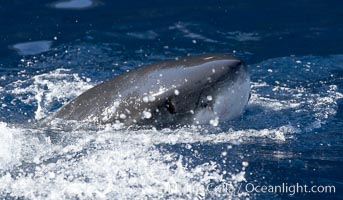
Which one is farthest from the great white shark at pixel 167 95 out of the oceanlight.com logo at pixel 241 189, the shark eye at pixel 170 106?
the oceanlight.com logo at pixel 241 189

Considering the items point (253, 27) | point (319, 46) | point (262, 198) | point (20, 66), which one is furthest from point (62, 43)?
point (262, 198)

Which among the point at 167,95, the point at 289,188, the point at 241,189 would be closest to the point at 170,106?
the point at 167,95

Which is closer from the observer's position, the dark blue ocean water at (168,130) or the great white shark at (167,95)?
the dark blue ocean water at (168,130)

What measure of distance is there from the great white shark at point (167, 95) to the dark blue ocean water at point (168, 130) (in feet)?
0.30

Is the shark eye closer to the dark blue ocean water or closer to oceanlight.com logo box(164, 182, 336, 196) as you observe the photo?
the dark blue ocean water

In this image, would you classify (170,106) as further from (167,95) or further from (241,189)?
(241,189)

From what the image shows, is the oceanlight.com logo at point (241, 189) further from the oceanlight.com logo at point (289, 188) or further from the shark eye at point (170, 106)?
the shark eye at point (170, 106)

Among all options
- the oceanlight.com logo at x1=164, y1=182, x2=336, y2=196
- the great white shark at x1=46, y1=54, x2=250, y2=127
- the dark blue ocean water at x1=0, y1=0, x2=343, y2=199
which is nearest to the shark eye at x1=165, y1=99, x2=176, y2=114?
the great white shark at x1=46, y1=54, x2=250, y2=127

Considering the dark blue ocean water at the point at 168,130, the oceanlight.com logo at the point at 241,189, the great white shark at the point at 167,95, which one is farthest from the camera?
the great white shark at the point at 167,95

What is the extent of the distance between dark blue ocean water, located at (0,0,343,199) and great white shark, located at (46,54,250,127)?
0.09m

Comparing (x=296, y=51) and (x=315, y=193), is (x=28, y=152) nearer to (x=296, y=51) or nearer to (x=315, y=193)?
(x=315, y=193)

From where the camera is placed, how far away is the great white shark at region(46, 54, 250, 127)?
15.3ft

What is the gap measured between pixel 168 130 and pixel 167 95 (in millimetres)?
221

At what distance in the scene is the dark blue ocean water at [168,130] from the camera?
4.21 m
